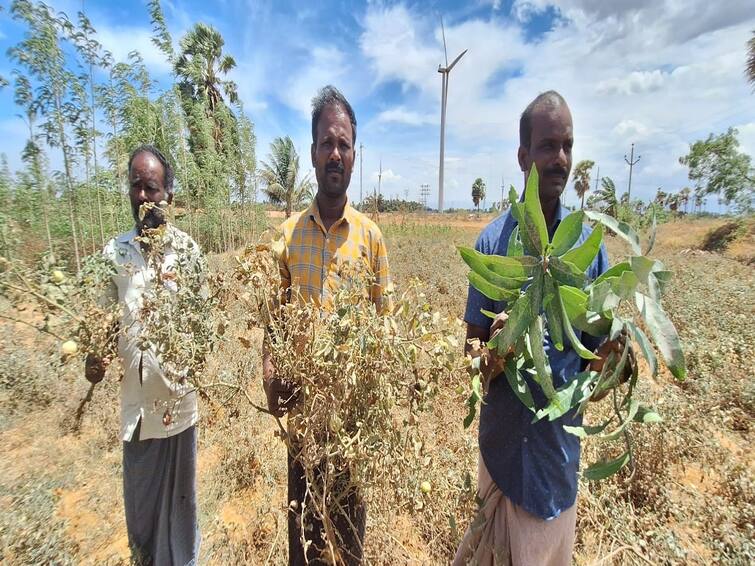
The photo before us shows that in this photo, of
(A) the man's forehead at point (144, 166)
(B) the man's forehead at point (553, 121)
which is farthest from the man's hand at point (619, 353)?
(A) the man's forehead at point (144, 166)

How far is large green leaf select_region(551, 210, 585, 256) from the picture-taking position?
0.72 m

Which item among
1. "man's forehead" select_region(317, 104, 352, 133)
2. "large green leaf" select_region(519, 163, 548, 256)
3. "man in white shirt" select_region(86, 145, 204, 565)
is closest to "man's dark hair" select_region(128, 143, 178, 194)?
"man in white shirt" select_region(86, 145, 204, 565)

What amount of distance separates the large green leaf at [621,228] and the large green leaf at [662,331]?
11cm

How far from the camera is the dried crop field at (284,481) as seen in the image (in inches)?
69.4

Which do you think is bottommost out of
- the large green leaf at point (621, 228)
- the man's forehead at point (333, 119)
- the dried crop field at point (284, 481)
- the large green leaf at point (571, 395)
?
the dried crop field at point (284, 481)

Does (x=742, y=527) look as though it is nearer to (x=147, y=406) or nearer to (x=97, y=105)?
(x=147, y=406)

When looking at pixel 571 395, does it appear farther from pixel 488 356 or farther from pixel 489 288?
pixel 489 288

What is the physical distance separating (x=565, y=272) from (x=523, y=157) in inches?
29.4

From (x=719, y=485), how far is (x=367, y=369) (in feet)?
10.0

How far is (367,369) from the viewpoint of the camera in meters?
0.82

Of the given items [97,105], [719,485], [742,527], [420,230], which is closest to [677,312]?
[719,485]

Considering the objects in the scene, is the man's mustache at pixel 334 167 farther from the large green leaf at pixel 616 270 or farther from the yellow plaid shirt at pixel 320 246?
the large green leaf at pixel 616 270

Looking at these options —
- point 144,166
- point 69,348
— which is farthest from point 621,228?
point 144,166

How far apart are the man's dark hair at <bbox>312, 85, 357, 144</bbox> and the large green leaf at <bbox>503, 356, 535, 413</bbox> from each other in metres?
1.00
